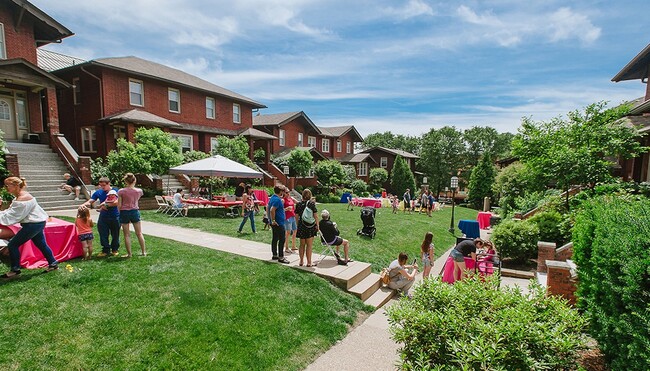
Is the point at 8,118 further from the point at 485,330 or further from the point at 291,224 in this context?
the point at 485,330

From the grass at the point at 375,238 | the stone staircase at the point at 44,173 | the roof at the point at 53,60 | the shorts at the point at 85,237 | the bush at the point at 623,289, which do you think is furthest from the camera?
the roof at the point at 53,60

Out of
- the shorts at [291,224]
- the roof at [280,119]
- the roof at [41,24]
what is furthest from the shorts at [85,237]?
the roof at [280,119]

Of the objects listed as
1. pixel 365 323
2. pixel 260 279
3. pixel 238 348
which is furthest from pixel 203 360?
pixel 365 323

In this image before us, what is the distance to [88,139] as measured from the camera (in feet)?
68.6

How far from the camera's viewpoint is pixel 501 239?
424 inches

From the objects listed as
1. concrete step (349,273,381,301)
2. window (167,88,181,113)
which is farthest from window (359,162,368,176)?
concrete step (349,273,381,301)

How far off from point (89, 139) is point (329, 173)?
17.8m

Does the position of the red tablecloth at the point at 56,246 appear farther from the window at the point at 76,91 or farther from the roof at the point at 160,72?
the window at the point at 76,91

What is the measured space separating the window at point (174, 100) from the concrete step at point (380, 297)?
2112cm

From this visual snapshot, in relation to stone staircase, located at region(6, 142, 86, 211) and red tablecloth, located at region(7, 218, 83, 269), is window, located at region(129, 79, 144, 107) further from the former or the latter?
red tablecloth, located at region(7, 218, 83, 269)

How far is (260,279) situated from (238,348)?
191cm

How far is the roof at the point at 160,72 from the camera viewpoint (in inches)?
770

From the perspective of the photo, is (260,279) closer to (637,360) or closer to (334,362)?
(334,362)

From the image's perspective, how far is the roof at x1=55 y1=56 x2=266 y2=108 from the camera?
64.2 feet
